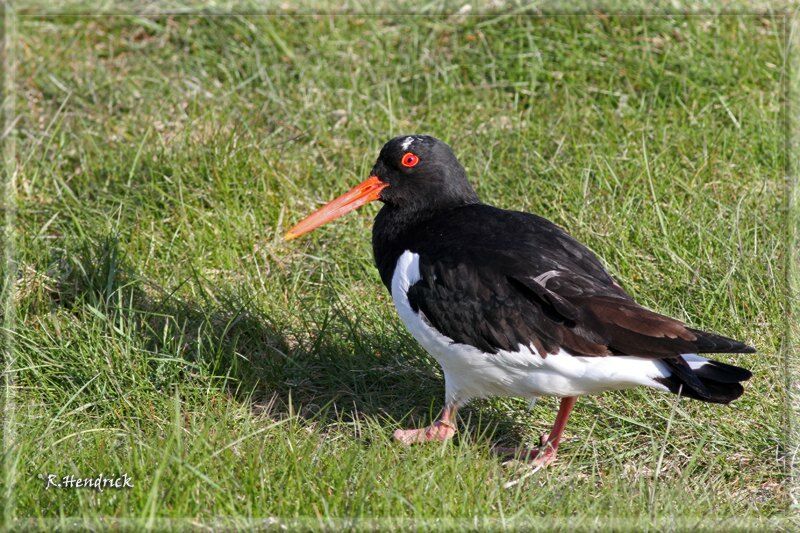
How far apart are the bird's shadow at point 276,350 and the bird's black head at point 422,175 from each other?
2.10ft

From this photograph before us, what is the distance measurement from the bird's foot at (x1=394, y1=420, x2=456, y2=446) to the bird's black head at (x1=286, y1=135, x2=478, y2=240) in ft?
3.24

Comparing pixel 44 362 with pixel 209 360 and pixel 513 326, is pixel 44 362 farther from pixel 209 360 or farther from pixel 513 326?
pixel 513 326

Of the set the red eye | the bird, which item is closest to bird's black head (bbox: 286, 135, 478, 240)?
the red eye

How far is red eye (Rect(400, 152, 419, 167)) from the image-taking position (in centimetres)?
456

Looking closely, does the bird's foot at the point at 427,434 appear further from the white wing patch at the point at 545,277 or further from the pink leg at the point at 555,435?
the white wing patch at the point at 545,277

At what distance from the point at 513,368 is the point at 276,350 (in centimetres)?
125

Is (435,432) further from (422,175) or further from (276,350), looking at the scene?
(422,175)

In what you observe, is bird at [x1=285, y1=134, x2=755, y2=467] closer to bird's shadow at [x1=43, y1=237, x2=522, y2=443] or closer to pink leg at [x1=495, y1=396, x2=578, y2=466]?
pink leg at [x1=495, y1=396, x2=578, y2=466]

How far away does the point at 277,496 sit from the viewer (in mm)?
3512

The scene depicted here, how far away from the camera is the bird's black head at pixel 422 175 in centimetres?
456

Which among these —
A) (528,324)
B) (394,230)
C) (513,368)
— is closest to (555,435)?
(513,368)

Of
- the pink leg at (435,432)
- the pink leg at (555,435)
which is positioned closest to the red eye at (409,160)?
the pink leg at (435,432)

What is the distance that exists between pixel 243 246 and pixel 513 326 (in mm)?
1961

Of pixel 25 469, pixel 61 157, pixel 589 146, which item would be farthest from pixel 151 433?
pixel 589 146
